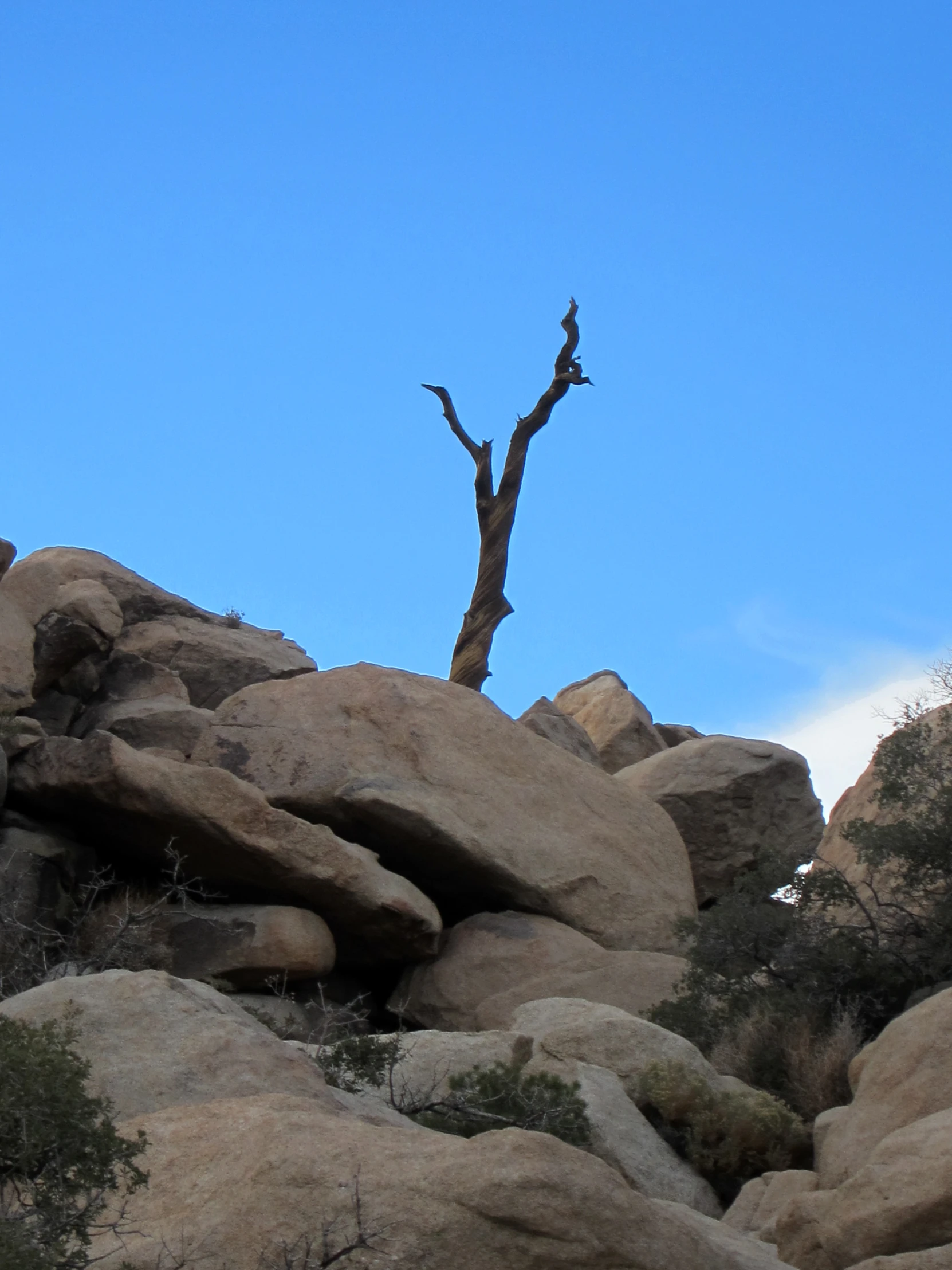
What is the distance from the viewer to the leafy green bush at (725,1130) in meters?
9.05

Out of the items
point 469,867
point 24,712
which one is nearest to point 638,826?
point 469,867

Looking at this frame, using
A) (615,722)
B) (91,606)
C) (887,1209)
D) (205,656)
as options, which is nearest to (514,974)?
(91,606)

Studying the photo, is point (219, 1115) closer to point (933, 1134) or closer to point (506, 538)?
point (933, 1134)

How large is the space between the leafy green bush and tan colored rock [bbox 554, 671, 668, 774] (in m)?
11.8

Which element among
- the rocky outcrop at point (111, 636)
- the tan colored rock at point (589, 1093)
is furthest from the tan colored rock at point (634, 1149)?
the rocky outcrop at point (111, 636)

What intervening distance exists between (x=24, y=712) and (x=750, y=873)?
25.8 ft

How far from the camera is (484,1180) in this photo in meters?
4.75

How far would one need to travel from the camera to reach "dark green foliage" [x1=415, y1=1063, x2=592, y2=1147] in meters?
8.02

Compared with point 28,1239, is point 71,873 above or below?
above

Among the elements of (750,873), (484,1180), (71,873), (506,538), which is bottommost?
(484,1180)

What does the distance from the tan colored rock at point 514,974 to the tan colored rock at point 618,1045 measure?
2497mm

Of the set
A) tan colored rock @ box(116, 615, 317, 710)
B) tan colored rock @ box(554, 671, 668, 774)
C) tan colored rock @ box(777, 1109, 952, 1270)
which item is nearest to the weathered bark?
tan colored rock @ box(554, 671, 668, 774)

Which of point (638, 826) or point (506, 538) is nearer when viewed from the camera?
point (638, 826)

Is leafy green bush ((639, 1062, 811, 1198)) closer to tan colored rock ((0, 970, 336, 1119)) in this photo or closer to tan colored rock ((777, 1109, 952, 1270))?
tan colored rock ((777, 1109, 952, 1270))
